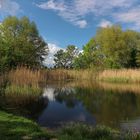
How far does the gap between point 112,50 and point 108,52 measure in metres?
0.77

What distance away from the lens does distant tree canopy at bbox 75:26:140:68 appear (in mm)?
55875

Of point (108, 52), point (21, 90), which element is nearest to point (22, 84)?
point (21, 90)

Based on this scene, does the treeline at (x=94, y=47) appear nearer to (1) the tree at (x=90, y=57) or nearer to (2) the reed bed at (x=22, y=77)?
(1) the tree at (x=90, y=57)

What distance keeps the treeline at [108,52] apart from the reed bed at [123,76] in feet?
34.0

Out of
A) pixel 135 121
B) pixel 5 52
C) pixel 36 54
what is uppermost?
pixel 36 54

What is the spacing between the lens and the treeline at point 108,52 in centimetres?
5591

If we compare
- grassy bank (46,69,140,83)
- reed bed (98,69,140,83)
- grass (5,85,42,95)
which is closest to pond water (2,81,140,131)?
grass (5,85,42,95)

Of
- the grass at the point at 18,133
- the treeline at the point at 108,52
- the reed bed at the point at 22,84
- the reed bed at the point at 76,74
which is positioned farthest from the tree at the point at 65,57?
the grass at the point at 18,133

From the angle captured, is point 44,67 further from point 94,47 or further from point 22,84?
point 22,84

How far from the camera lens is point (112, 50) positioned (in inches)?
2201

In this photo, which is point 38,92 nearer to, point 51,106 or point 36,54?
point 51,106

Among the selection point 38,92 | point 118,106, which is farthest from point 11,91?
point 118,106

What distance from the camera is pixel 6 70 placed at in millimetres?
24219

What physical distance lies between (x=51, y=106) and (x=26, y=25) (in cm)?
4304
